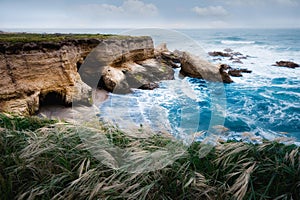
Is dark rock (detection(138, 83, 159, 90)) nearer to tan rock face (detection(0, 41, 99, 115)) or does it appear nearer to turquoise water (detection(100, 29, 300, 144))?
turquoise water (detection(100, 29, 300, 144))

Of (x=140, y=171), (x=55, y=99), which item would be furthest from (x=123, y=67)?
(x=140, y=171)

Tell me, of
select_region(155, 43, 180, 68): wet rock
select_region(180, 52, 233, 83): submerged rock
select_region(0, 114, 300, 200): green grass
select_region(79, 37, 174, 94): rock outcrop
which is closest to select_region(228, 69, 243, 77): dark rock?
select_region(180, 52, 233, 83): submerged rock

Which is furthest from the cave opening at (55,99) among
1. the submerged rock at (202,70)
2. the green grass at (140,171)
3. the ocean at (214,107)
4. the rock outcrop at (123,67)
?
the submerged rock at (202,70)

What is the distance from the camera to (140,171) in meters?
2.35

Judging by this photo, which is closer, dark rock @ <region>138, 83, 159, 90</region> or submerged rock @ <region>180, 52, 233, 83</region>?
dark rock @ <region>138, 83, 159, 90</region>

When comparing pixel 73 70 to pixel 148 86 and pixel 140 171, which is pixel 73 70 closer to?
pixel 148 86

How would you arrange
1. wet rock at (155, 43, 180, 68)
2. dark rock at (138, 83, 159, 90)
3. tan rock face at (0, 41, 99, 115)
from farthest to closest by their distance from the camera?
wet rock at (155, 43, 180, 68) < dark rock at (138, 83, 159, 90) < tan rock face at (0, 41, 99, 115)

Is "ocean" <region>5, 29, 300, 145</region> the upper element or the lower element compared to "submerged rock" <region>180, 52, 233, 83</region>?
lower

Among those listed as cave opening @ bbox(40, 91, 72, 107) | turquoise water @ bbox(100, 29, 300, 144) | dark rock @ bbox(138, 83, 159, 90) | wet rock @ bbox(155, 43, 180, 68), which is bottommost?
turquoise water @ bbox(100, 29, 300, 144)

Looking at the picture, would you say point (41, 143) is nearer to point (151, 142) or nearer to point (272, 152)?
point (151, 142)

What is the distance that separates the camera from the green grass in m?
2.07

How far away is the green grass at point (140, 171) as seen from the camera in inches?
81.5

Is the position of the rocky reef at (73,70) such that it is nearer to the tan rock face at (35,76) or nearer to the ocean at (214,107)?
the tan rock face at (35,76)

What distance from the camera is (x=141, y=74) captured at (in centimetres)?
1305
